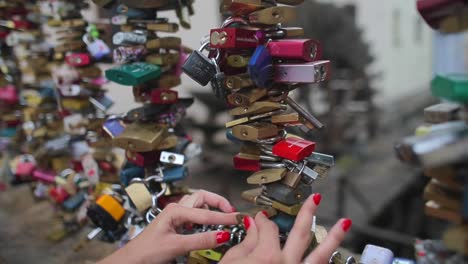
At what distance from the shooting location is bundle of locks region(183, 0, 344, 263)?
0.74 metres

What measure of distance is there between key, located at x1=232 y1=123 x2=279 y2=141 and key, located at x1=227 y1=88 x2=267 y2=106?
4 cm

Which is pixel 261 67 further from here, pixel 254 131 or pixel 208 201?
pixel 208 201

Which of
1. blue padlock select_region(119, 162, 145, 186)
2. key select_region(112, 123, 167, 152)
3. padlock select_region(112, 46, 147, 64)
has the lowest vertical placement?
blue padlock select_region(119, 162, 145, 186)

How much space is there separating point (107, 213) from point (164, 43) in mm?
382

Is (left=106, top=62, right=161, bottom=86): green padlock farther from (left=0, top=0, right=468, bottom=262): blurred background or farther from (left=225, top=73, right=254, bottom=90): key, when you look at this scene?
(left=0, top=0, right=468, bottom=262): blurred background

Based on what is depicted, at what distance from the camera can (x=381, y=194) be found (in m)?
3.21

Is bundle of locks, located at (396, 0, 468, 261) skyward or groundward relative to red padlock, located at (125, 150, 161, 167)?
skyward

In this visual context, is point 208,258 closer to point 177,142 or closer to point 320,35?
point 177,142

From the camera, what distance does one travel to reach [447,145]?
0.53 metres

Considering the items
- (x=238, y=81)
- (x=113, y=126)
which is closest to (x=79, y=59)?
(x=113, y=126)

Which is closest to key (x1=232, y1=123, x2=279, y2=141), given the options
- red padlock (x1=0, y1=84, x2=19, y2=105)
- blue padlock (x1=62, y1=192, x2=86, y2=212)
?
blue padlock (x1=62, y1=192, x2=86, y2=212)

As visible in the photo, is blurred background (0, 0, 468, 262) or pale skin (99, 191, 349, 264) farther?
blurred background (0, 0, 468, 262)

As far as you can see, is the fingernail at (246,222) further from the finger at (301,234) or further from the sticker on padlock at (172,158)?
the sticker on padlock at (172,158)

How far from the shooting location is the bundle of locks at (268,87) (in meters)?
0.74
